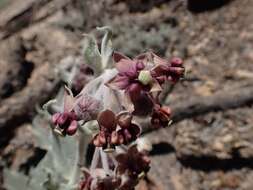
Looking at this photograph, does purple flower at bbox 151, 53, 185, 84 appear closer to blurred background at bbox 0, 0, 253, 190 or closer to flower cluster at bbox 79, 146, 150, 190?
flower cluster at bbox 79, 146, 150, 190

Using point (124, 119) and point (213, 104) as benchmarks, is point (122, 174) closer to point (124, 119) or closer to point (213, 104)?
point (124, 119)

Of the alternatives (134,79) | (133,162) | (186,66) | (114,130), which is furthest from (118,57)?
(186,66)

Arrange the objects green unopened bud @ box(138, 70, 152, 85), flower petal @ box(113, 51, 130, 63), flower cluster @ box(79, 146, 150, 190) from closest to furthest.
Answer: green unopened bud @ box(138, 70, 152, 85)
flower petal @ box(113, 51, 130, 63)
flower cluster @ box(79, 146, 150, 190)

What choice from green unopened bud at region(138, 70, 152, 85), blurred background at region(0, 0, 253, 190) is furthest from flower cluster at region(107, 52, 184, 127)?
blurred background at region(0, 0, 253, 190)

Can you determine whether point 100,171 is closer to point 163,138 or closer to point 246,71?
point 163,138

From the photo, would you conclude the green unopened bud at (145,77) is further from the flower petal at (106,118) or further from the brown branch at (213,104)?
the brown branch at (213,104)

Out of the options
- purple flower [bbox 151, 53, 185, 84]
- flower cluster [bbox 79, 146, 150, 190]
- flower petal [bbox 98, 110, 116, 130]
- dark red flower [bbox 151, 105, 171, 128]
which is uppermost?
purple flower [bbox 151, 53, 185, 84]
